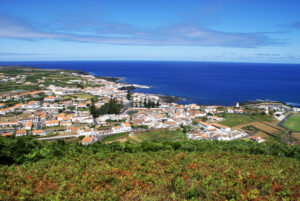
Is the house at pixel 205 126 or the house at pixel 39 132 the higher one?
the house at pixel 205 126

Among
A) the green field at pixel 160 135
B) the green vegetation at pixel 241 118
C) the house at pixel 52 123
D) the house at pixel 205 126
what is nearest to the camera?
the green field at pixel 160 135

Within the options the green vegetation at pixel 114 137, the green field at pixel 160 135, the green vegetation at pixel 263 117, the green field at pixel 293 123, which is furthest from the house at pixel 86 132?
the green field at pixel 293 123

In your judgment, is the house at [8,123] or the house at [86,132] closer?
the house at [86,132]

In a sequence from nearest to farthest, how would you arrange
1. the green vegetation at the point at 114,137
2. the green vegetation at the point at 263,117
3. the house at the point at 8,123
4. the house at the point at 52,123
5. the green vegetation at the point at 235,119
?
the green vegetation at the point at 114,137 < the house at the point at 8,123 < the house at the point at 52,123 < the green vegetation at the point at 235,119 < the green vegetation at the point at 263,117

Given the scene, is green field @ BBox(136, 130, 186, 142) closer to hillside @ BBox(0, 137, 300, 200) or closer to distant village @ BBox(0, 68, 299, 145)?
distant village @ BBox(0, 68, 299, 145)

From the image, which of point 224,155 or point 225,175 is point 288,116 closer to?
point 224,155

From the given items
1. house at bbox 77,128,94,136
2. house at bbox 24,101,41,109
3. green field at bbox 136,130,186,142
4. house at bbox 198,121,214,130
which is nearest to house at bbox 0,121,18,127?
house at bbox 24,101,41,109

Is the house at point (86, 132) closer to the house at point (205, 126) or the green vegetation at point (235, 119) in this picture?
the house at point (205, 126)

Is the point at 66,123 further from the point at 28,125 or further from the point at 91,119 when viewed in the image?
the point at 28,125

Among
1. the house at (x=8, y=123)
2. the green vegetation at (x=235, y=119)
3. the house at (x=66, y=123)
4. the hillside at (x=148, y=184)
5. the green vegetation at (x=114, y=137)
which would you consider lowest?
the green vegetation at (x=114, y=137)
